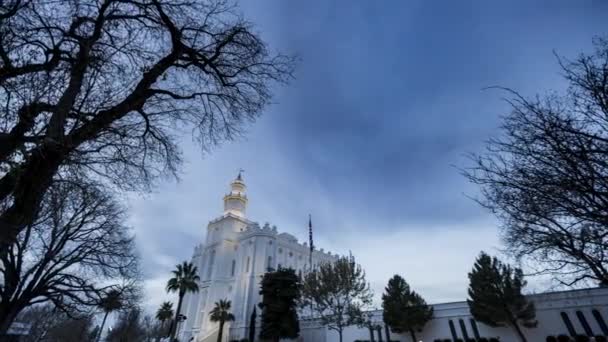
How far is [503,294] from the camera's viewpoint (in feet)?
63.5

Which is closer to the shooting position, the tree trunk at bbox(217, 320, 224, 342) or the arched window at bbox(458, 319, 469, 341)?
the arched window at bbox(458, 319, 469, 341)

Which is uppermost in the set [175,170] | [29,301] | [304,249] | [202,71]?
[304,249]

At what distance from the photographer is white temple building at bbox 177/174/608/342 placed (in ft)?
59.3

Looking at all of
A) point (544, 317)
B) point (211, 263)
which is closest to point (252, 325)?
point (211, 263)

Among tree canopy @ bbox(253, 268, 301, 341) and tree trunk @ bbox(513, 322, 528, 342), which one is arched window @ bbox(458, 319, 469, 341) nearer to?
tree trunk @ bbox(513, 322, 528, 342)

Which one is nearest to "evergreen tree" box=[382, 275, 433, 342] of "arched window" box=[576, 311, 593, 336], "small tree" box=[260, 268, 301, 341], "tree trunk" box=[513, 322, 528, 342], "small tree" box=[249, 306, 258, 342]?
"tree trunk" box=[513, 322, 528, 342]

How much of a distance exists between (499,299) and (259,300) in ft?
106

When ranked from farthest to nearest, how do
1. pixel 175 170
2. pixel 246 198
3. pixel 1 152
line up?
pixel 246 198 → pixel 175 170 → pixel 1 152

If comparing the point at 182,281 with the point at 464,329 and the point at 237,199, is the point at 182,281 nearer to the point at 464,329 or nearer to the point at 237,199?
the point at 237,199

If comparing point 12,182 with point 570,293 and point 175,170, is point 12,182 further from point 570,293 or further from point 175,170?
point 570,293

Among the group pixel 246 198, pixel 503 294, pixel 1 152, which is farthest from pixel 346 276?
pixel 246 198

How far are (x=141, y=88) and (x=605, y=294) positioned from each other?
2752cm

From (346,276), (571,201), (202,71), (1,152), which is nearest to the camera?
(1,152)

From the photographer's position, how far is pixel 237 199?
54.0 m
